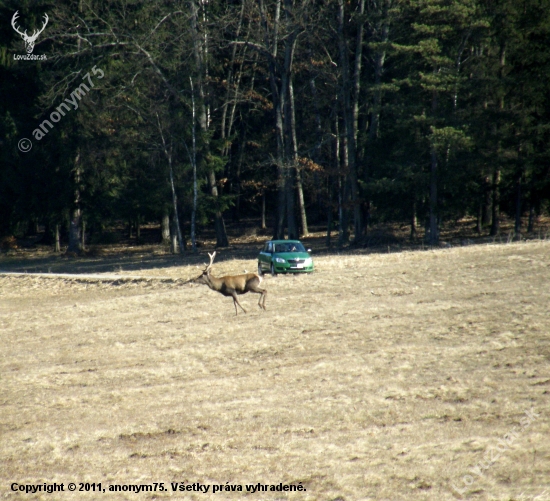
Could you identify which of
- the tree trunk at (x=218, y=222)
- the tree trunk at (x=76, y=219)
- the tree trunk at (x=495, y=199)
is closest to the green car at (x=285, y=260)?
the tree trunk at (x=495, y=199)

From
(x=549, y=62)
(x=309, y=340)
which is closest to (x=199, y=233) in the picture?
(x=549, y=62)

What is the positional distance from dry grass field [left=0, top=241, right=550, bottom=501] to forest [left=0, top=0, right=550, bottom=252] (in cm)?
1757

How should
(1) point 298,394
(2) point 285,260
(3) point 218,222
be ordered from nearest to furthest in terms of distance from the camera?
(1) point 298,394 → (2) point 285,260 → (3) point 218,222

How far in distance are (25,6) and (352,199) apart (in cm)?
2610

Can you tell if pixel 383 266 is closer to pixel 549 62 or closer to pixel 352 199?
pixel 352 199

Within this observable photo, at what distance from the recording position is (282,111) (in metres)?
47.0

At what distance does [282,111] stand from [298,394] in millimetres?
37888

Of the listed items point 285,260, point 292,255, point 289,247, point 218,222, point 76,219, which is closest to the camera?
point 285,260

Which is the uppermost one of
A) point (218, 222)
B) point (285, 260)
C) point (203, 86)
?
point (203, 86)

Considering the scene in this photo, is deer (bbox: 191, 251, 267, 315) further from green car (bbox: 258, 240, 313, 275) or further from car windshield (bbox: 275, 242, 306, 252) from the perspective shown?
car windshield (bbox: 275, 242, 306, 252)

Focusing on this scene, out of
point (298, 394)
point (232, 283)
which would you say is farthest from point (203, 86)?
point (298, 394)

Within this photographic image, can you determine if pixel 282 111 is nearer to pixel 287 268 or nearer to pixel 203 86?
pixel 203 86

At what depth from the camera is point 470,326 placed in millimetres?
14711

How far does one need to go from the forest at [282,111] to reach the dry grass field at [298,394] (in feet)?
57.6
